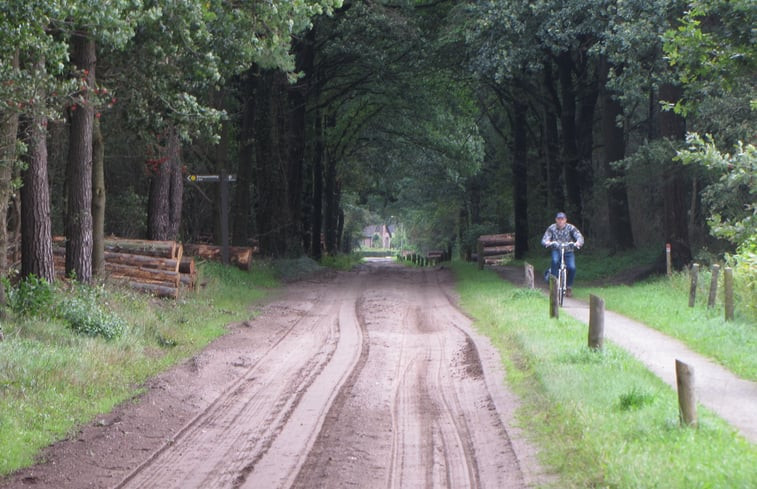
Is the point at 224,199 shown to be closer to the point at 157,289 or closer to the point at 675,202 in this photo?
the point at 157,289

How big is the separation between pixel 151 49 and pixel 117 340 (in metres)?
5.89

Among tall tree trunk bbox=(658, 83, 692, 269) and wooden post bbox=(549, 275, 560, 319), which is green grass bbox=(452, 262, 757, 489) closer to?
wooden post bbox=(549, 275, 560, 319)

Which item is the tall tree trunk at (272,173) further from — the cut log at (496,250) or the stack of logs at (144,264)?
the cut log at (496,250)

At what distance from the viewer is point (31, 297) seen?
14430mm

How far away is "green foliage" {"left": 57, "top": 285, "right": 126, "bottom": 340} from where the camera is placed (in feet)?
46.3

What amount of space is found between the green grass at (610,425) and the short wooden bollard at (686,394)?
10cm

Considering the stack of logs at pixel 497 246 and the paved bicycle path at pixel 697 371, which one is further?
the stack of logs at pixel 497 246

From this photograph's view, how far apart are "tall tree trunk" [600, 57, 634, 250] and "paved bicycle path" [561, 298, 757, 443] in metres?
14.4

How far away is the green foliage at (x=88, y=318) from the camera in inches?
556

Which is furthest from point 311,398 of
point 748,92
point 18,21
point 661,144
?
point 661,144

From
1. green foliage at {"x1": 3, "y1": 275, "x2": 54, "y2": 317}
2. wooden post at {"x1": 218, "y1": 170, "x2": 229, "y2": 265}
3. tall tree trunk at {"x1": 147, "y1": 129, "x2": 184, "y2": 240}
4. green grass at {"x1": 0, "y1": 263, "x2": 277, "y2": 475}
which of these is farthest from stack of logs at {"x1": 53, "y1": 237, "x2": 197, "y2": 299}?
wooden post at {"x1": 218, "y1": 170, "x2": 229, "y2": 265}

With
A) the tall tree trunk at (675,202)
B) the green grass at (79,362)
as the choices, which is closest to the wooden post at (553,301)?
the green grass at (79,362)

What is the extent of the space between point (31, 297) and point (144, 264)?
5840 millimetres

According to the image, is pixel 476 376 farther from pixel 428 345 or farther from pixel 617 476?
pixel 617 476
